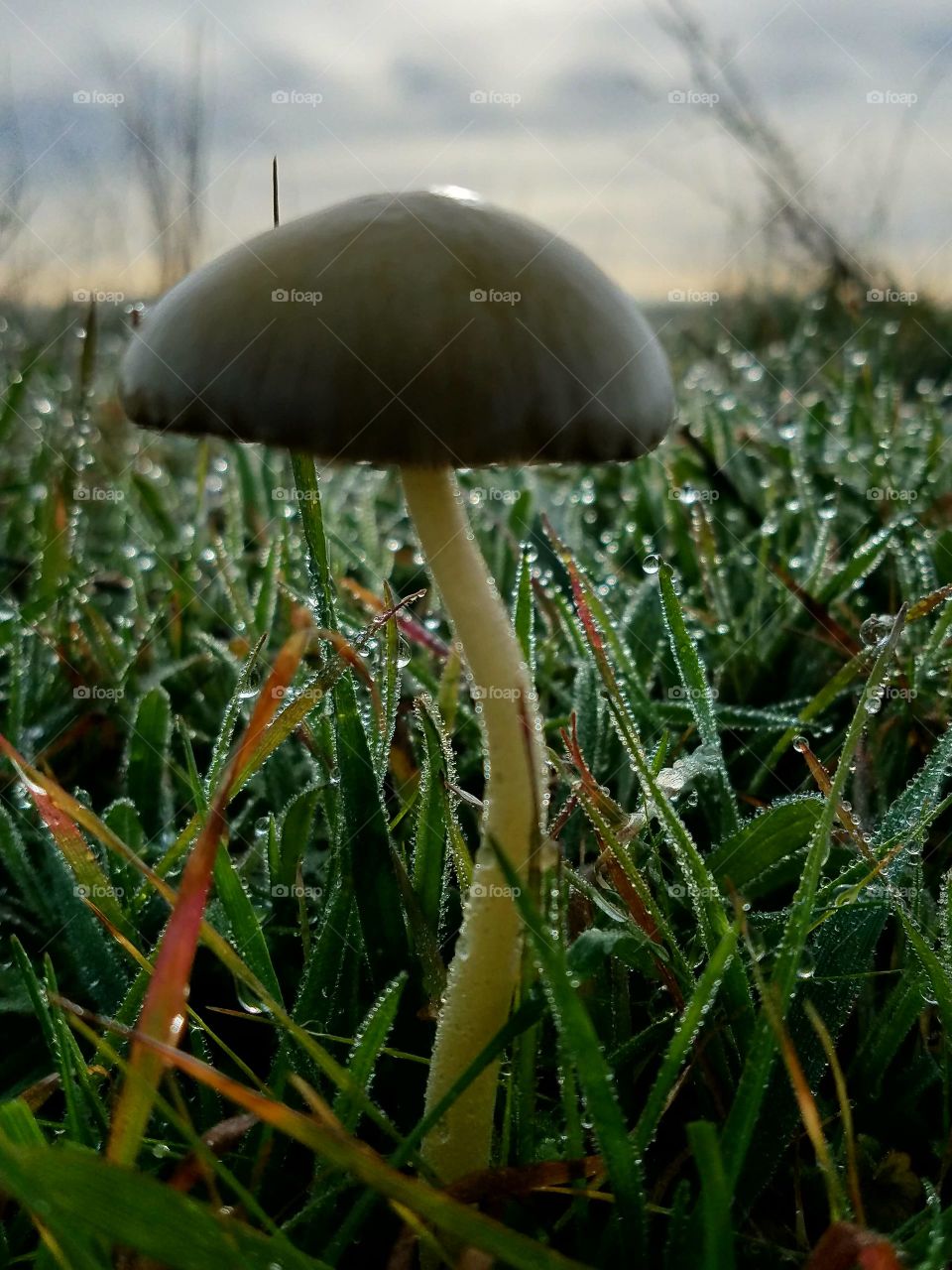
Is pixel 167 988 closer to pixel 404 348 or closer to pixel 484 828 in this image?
pixel 484 828

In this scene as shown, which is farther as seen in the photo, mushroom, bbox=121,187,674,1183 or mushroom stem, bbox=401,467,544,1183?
mushroom stem, bbox=401,467,544,1183

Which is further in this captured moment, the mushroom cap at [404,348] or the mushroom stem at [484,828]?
the mushroom stem at [484,828]

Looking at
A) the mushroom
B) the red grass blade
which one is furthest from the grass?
the mushroom

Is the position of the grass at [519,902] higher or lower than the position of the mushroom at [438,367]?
Answer: lower

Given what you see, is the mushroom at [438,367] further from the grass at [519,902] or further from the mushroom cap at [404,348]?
the grass at [519,902]

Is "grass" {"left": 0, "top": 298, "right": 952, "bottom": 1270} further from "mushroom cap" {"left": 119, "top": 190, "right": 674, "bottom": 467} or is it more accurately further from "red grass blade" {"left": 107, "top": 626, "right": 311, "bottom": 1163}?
"mushroom cap" {"left": 119, "top": 190, "right": 674, "bottom": 467}

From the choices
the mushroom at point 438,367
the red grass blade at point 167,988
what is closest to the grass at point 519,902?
the red grass blade at point 167,988

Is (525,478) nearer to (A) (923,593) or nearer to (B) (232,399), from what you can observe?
(A) (923,593)
